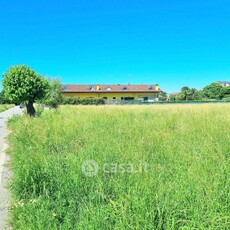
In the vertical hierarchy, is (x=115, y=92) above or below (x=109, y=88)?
below

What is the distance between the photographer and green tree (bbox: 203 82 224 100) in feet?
212

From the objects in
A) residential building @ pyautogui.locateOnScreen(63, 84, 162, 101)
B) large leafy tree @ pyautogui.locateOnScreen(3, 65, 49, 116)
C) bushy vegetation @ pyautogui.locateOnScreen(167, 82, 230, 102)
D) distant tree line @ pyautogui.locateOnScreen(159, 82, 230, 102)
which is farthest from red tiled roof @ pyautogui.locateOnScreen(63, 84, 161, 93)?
large leafy tree @ pyautogui.locateOnScreen(3, 65, 49, 116)

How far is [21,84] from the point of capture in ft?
39.8

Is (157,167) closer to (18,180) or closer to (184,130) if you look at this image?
(18,180)

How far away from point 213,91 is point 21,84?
64.5 meters

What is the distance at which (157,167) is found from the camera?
3.40m

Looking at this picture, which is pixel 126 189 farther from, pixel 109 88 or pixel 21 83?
pixel 109 88

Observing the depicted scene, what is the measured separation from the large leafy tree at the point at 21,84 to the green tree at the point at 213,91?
→ 60.9 meters

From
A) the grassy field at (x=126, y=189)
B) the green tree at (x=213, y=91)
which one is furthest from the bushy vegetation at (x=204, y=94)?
the grassy field at (x=126, y=189)

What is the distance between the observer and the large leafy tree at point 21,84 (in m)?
12.1

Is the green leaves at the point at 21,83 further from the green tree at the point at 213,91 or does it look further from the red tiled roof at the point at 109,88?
the green tree at the point at 213,91

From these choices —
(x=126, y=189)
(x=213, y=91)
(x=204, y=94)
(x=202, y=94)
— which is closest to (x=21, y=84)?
(x=126, y=189)

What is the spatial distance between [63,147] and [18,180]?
181cm

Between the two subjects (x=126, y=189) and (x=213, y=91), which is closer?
(x=126, y=189)
